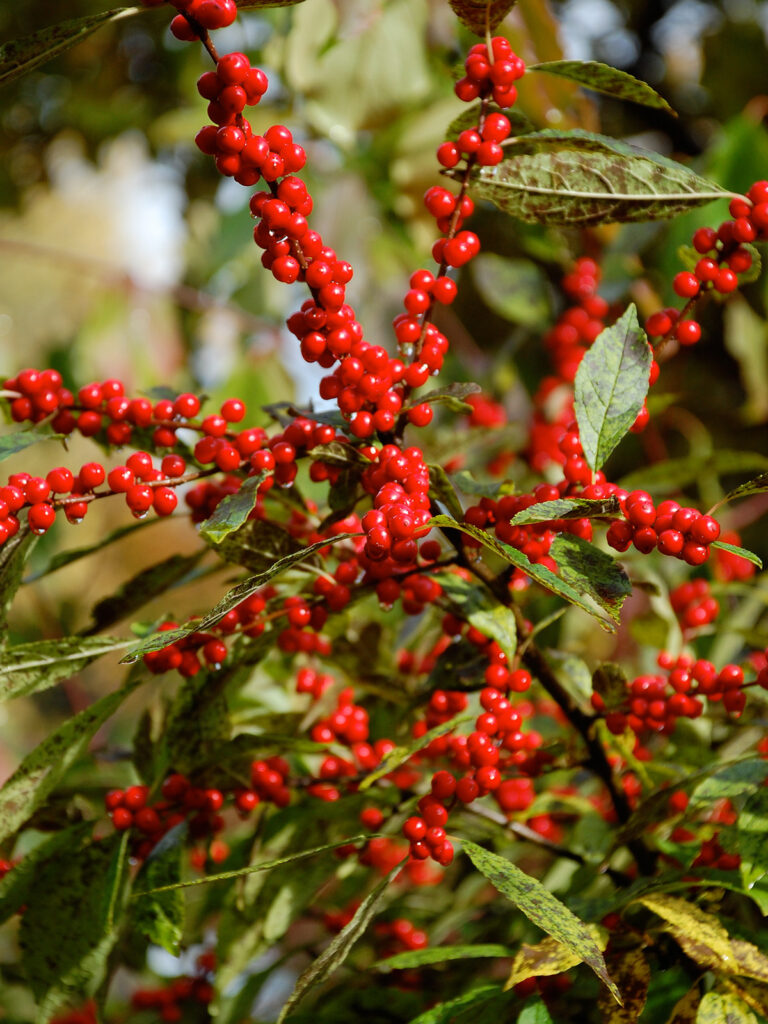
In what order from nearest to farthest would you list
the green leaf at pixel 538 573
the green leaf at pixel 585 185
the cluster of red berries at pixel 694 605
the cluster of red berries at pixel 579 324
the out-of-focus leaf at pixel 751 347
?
the green leaf at pixel 538 573 → the green leaf at pixel 585 185 → the cluster of red berries at pixel 694 605 → the cluster of red berries at pixel 579 324 → the out-of-focus leaf at pixel 751 347

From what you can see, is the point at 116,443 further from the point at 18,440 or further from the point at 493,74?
the point at 493,74

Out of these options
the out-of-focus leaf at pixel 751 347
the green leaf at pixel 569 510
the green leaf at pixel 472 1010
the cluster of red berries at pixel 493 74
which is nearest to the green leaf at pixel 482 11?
the cluster of red berries at pixel 493 74

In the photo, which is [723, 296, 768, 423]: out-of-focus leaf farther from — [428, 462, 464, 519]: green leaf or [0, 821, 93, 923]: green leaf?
[0, 821, 93, 923]: green leaf

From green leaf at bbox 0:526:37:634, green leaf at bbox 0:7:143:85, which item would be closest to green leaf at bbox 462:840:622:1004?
green leaf at bbox 0:526:37:634

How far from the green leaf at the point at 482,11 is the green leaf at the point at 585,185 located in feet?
0.16

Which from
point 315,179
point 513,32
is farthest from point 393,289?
point 513,32

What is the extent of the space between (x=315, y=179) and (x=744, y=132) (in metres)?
0.52

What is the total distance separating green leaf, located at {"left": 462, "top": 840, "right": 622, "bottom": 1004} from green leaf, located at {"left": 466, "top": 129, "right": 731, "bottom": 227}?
0.29 metres

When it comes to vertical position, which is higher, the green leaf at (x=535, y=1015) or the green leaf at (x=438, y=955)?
the green leaf at (x=438, y=955)

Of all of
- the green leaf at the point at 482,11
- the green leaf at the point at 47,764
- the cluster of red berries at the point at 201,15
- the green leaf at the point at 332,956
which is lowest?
the green leaf at the point at 332,956

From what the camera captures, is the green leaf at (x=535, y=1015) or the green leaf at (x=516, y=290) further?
the green leaf at (x=516, y=290)

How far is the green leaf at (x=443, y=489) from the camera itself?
0.38m

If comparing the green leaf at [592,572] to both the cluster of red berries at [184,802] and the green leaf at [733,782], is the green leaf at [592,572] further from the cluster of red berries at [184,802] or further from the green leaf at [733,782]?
the cluster of red berries at [184,802]

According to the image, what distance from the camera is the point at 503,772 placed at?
1.57 ft
